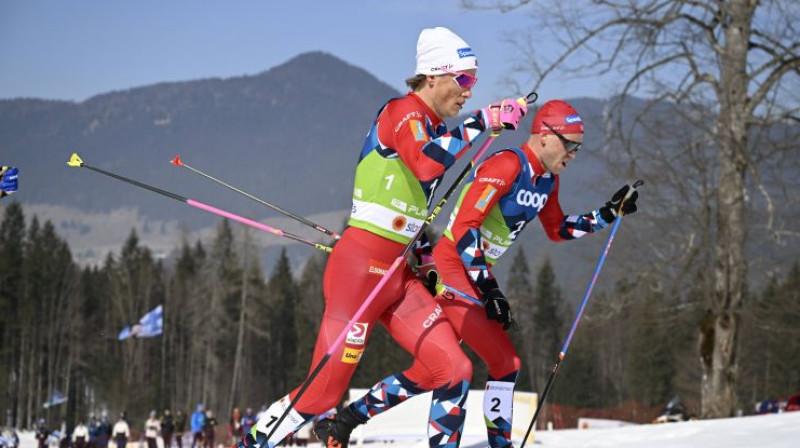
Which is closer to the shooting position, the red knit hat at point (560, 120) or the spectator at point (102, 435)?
the red knit hat at point (560, 120)

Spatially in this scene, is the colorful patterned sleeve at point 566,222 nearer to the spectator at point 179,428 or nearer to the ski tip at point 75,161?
the ski tip at point 75,161

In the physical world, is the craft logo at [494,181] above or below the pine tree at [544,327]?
below

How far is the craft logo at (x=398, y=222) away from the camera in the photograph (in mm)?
5773

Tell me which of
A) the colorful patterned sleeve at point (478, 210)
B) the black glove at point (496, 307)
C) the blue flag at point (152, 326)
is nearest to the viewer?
the black glove at point (496, 307)

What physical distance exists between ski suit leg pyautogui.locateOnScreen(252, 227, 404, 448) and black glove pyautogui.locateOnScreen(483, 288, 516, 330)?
693 millimetres

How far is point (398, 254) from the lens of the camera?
231 inches

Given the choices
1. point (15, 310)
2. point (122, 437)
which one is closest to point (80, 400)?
point (15, 310)

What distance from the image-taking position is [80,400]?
275 ft

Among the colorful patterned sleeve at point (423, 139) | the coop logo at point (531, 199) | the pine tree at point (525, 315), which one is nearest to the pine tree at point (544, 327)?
the pine tree at point (525, 315)

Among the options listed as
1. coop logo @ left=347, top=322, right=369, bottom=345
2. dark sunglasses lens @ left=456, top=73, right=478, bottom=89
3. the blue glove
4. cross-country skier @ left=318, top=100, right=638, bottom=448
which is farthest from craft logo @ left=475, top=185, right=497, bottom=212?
the blue glove

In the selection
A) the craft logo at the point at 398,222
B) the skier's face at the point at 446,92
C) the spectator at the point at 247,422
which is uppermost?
the skier's face at the point at 446,92

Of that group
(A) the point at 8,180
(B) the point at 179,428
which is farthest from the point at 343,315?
(B) the point at 179,428

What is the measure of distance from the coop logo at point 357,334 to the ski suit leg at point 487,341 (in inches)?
31.4

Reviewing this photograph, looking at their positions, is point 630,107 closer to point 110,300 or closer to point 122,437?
point 122,437
